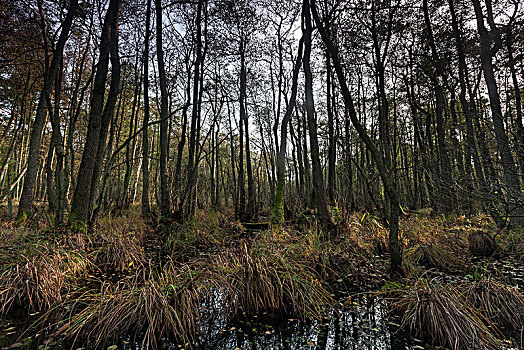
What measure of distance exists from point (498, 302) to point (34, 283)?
18.3ft

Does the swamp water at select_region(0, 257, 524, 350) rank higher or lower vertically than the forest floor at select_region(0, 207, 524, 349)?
lower

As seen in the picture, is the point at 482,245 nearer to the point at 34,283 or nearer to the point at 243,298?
the point at 243,298

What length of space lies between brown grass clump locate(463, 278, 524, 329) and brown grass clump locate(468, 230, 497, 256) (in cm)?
303

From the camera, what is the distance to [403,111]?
15039mm

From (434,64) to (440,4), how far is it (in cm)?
228

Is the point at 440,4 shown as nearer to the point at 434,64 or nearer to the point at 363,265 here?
the point at 434,64

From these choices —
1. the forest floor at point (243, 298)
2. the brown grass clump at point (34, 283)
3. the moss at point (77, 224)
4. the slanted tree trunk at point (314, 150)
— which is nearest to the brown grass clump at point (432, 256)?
the forest floor at point (243, 298)

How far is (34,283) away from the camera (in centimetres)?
337

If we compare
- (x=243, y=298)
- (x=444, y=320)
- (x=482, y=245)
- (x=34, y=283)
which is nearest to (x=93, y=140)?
(x=34, y=283)

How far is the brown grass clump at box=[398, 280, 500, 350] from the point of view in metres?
2.30

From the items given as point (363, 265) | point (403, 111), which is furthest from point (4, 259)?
point (403, 111)

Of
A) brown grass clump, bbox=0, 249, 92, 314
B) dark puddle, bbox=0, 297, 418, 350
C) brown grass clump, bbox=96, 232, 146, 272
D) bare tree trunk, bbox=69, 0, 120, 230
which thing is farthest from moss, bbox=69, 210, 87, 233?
dark puddle, bbox=0, 297, 418, 350

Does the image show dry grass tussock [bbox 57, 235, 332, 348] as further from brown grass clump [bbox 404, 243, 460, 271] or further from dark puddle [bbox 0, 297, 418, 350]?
brown grass clump [bbox 404, 243, 460, 271]

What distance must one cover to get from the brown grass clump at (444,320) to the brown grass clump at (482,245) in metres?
3.50
